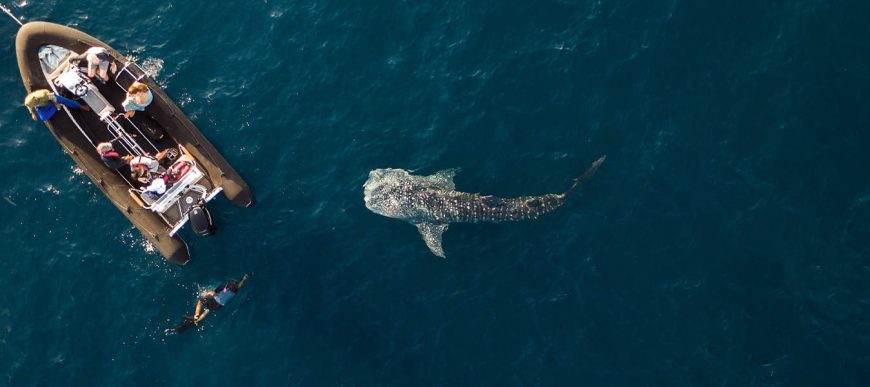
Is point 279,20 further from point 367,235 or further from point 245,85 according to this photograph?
point 367,235

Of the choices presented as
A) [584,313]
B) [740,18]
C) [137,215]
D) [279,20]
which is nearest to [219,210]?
[137,215]

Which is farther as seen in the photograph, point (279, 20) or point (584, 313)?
point (279, 20)

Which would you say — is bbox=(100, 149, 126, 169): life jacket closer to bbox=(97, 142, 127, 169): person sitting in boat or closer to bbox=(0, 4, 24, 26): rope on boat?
bbox=(97, 142, 127, 169): person sitting in boat

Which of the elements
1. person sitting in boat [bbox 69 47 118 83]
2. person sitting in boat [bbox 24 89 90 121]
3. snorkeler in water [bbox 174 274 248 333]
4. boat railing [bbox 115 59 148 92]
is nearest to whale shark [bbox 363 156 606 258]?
snorkeler in water [bbox 174 274 248 333]

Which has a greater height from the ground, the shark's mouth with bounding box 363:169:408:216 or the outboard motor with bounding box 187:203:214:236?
the outboard motor with bounding box 187:203:214:236

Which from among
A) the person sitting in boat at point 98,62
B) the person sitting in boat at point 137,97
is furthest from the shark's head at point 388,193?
the person sitting in boat at point 98,62

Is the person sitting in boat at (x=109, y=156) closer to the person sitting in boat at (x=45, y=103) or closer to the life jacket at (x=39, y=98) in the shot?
the person sitting in boat at (x=45, y=103)
